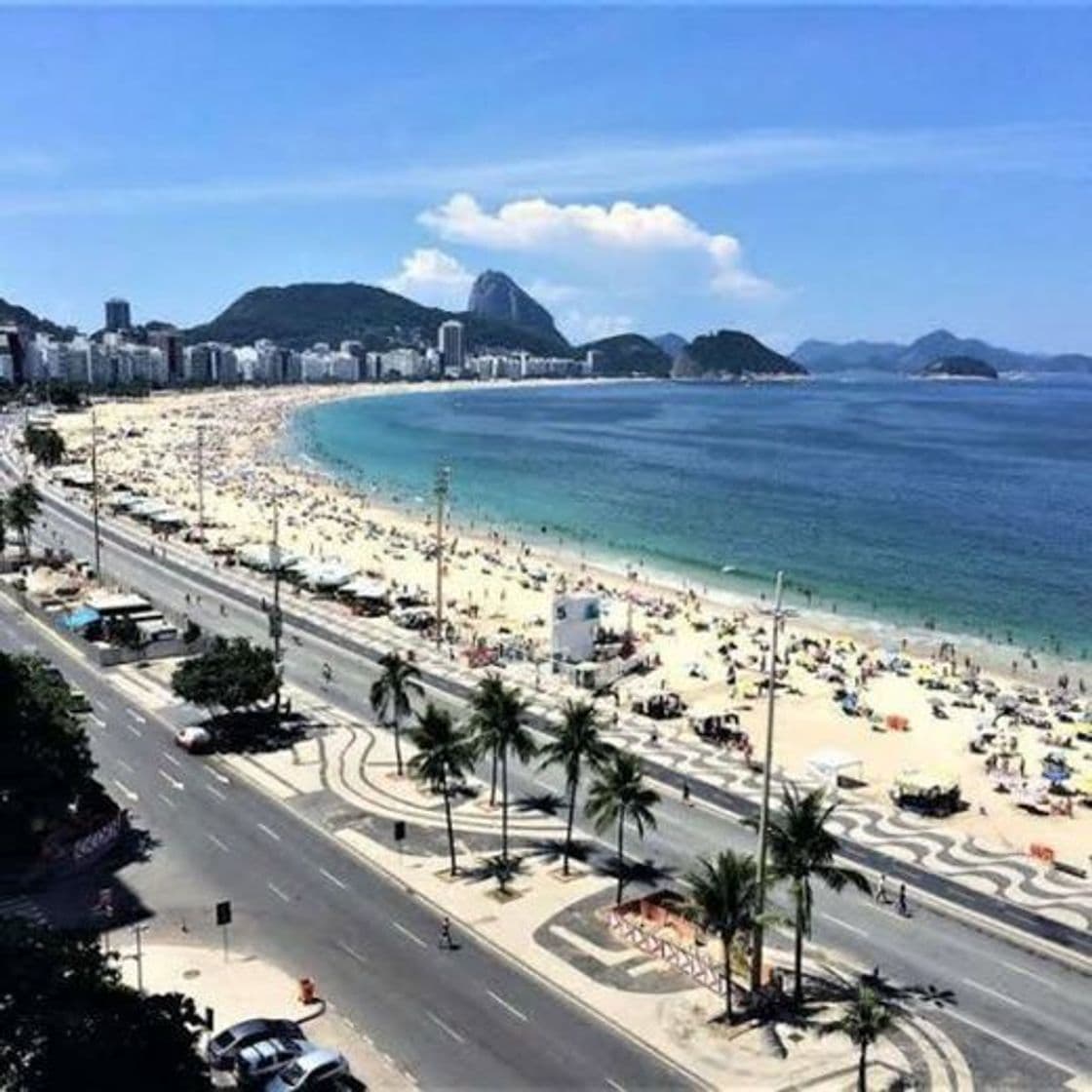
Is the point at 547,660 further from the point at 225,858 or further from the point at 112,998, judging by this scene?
the point at 112,998

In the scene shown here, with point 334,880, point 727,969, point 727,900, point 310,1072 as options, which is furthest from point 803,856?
point 334,880

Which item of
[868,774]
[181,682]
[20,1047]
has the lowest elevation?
[868,774]

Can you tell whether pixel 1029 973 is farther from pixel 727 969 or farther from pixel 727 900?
pixel 727 900

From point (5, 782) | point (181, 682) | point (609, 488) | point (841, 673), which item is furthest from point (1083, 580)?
point (5, 782)

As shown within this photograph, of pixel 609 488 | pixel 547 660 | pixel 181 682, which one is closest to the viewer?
pixel 181 682

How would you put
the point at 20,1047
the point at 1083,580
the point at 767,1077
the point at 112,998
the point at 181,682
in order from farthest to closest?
the point at 1083,580 → the point at 181,682 → the point at 767,1077 → the point at 112,998 → the point at 20,1047

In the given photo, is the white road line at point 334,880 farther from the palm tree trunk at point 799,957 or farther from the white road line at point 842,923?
the white road line at point 842,923
